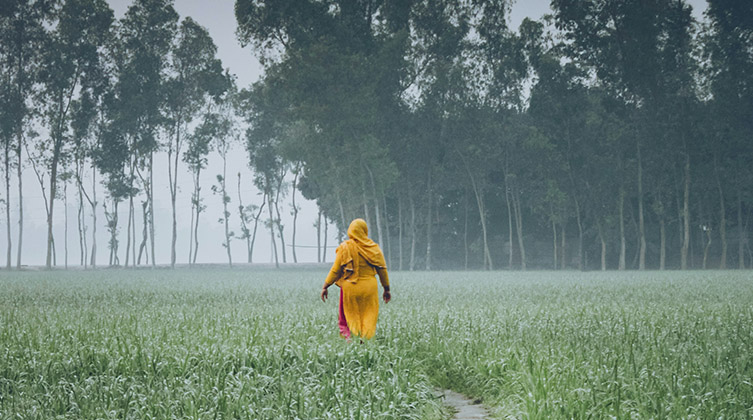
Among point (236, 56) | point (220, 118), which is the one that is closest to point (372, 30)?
point (220, 118)

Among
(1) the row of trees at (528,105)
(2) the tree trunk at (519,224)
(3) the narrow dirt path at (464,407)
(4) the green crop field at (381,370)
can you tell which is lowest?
(3) the narrow dirt path at (464,407)

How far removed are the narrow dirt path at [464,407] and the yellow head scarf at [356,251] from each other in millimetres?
2046

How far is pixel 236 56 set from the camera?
97.1 metres

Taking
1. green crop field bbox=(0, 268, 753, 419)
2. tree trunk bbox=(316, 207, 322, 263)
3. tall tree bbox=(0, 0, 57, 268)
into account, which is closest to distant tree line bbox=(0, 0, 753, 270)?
tall tree bbox=(0, 0, 57, 268)

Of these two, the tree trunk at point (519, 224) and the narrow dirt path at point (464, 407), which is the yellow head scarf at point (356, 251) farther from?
the tree trunk at point (519, 224)

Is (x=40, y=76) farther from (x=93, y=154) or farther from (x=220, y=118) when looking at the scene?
(x=220, y=118)

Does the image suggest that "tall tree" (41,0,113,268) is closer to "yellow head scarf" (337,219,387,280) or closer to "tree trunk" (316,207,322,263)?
"tree trunk" (316,207,322,263)

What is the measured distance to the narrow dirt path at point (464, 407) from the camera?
6762 millimetres

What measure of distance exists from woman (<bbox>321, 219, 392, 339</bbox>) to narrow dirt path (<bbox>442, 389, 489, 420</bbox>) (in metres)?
1.69

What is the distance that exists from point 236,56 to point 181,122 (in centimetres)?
3869

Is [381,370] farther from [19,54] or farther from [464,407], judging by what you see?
[19,54]

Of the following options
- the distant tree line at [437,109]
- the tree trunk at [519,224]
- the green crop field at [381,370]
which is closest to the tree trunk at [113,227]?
the distant tree line at [437,109]

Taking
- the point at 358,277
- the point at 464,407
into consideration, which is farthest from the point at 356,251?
the point at 464,407

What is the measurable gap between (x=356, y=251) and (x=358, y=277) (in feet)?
1.15
